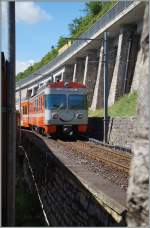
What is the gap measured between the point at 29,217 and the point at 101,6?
52544 millimetres

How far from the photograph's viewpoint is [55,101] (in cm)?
2370

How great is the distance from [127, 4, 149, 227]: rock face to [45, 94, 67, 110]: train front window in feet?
68.0

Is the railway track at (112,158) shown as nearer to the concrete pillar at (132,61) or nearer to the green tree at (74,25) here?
the concrete pillar at (132,61)

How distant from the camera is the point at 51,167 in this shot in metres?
13.2

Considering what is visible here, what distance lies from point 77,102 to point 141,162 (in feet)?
70.0

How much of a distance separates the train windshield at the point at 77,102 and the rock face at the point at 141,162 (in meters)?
21.0

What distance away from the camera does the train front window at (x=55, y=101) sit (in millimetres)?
23575

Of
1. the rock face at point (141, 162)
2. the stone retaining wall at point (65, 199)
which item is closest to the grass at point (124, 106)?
the stone retaining wall at point (65, 199)

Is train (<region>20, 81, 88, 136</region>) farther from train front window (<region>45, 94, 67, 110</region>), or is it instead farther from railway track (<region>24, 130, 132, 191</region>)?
railway track (<region>24, 130, 132, 191</region>)

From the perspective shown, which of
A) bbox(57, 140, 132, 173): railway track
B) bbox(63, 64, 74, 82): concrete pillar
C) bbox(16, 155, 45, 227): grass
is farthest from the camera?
bbox(63, 64, 74, 82): concrete pillar

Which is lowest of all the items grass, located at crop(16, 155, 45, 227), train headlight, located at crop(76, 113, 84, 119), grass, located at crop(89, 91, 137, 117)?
grass, located at crop(16, 155, 45, 227)

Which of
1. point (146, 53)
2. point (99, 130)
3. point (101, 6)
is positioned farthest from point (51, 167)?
point (101, 6)

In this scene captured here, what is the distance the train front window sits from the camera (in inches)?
928

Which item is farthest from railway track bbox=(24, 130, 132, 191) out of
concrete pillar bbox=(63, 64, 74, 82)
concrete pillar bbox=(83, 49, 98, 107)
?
concrete pillar bbox=(63, 64, 74, 82)
